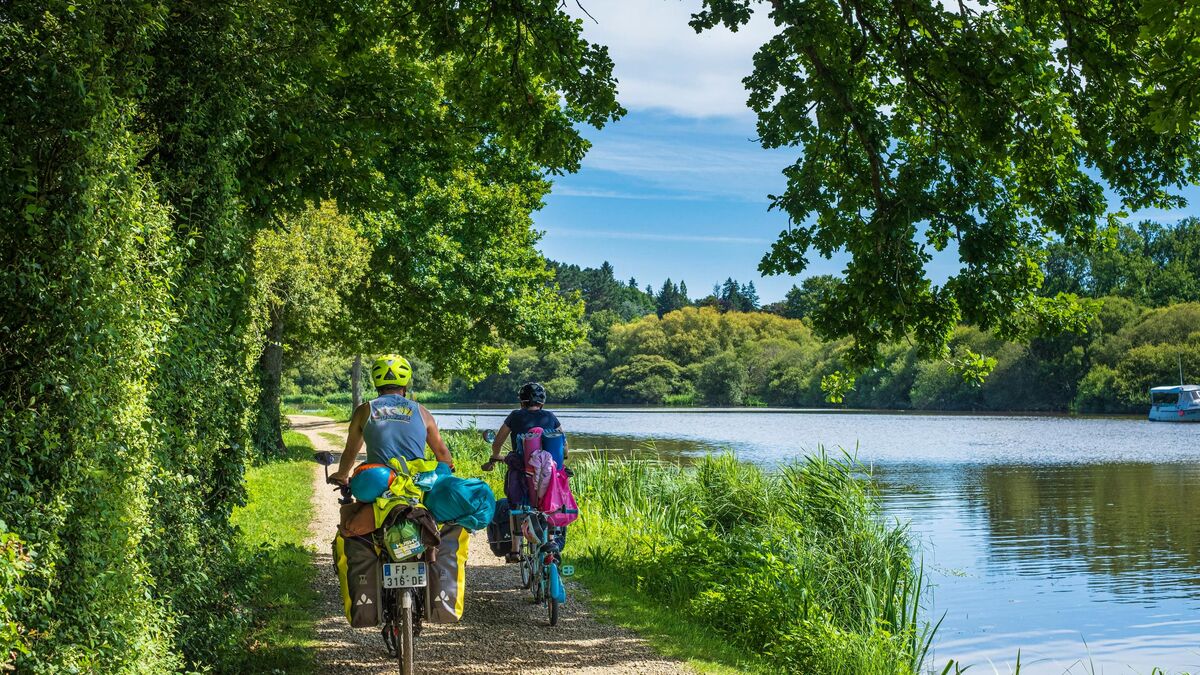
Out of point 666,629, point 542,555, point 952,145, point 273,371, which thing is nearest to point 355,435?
point 542,555

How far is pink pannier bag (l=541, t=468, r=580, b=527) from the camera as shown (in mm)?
8117

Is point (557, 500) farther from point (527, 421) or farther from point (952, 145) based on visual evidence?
point (952, 145)

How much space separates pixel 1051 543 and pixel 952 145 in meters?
8.98

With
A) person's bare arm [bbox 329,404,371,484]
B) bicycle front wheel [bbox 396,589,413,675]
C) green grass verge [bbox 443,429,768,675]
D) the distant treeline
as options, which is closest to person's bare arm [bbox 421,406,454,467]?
person's bare arm [bbox 329,404,371,484]

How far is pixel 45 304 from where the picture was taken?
397 centimetres

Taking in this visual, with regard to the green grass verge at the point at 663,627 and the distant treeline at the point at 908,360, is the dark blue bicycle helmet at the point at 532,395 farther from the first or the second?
the distant treeline at the point at 908,360

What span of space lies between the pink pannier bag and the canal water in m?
3.94

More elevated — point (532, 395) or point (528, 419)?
point (532, 395)

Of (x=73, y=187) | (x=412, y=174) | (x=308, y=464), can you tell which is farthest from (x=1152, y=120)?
(x=308, y=464)

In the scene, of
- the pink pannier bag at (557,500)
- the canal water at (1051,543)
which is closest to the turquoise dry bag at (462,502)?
the pink pannier bag at (557,500)

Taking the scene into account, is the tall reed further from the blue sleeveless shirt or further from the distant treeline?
the distant treeline

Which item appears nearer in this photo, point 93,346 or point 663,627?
point 93,346

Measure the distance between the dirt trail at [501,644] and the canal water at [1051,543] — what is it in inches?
139

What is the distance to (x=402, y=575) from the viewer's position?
5652 mm
